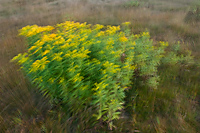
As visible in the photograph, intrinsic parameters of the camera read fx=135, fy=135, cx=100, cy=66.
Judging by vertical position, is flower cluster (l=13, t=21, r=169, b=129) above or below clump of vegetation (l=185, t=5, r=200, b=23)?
below

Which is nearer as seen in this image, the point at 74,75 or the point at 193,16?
the point at 74,75

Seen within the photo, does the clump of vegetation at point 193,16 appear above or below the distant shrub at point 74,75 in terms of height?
above

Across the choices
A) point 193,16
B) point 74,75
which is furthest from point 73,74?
point 193,16

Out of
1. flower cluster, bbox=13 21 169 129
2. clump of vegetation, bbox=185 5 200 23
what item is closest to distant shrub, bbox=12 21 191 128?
flower cluster, bbox=13 21 169 129

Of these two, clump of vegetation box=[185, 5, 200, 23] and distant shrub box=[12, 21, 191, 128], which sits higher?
clump of vegetation box=[185, 5, 200, 23]

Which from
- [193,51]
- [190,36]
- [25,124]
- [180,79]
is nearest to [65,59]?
[25,124]

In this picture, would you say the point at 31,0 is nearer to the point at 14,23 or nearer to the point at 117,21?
the point at 14,23

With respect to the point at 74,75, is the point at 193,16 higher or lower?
higher

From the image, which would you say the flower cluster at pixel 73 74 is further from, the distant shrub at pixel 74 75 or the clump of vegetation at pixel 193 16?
the clump of vegetation at pixel 193 16

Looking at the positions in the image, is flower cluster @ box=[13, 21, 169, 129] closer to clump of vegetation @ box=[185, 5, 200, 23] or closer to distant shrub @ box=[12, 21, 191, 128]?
distant shrub @ box=[12, 21, 191, 128]

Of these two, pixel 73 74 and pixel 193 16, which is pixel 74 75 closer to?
pixel 73 74

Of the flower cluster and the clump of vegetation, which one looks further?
the clump of vegetation

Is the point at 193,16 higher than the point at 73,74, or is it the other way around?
the point at 193,16

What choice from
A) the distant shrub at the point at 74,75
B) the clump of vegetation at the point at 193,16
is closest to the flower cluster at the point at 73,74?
the distant shrub at the point at 74,75
